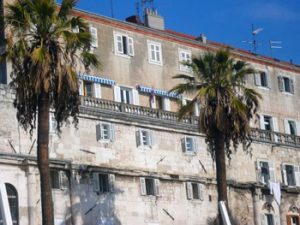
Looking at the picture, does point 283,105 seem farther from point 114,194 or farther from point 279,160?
point 114,194

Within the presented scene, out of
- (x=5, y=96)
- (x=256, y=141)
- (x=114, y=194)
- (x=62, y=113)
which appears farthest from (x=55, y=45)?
(x=256, y=141)

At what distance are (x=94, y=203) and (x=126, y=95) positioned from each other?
9018 mm

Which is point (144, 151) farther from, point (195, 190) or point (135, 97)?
point (195, 190)

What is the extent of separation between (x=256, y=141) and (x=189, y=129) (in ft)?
22.5

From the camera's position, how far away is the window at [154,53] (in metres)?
65.0

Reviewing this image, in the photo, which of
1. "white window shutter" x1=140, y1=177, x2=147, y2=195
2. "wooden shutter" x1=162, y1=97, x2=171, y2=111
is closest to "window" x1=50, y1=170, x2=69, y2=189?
"white window shutter" x1=140, y1=177, x2=147, y2=195

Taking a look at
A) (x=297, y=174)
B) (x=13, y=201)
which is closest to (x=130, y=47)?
(x=13, y=201)

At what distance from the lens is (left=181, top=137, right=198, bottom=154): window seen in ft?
206

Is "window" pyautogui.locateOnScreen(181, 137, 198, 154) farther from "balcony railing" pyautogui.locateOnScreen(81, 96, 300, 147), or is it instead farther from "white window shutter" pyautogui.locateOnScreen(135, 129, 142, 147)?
Result: "white window shutter" pyautogui.locateOnScreen(135, 129, 142, 147)

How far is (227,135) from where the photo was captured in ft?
170

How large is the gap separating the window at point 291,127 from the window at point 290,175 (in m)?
3.37

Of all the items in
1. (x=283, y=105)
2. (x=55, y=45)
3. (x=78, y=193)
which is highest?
(x=283, y=105)

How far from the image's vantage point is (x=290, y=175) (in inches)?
2776

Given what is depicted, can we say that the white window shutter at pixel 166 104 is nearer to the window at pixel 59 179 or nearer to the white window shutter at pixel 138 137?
the white window shutter at pixel 138 137
